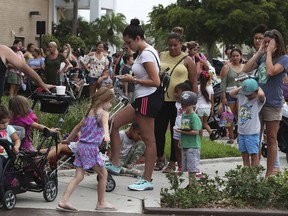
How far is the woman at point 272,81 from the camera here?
344 inches

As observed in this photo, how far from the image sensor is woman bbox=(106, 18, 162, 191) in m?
8.47

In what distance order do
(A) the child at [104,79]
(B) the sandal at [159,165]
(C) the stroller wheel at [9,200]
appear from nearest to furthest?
(C) the stroller wheel at [9,200]
(B) the sandal at [159,165]
(A) the child at [104,79]

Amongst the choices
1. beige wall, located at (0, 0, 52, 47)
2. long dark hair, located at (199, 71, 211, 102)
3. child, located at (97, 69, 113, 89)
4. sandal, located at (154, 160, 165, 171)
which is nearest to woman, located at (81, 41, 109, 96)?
child, located at (97, 69, 113, 89)

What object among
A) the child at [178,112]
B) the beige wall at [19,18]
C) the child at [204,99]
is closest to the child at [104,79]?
the child at [204,99]

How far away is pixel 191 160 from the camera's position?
8.64 metres

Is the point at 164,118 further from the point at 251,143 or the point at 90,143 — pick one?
the point at 90,143

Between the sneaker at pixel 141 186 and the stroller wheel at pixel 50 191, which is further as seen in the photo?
the sneaker at pixel 141 186

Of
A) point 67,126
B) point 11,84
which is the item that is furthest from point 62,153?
point 11,84

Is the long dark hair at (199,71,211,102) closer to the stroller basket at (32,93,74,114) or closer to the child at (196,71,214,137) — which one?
the child at (196,71,214,137)

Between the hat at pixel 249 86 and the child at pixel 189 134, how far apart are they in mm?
650

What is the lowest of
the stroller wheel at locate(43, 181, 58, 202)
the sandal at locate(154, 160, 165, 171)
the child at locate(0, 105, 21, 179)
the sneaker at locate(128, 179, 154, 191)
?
the sandal at locate(154, 160, 165, 171)

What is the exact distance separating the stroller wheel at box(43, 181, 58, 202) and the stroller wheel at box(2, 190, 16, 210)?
1.41 ft

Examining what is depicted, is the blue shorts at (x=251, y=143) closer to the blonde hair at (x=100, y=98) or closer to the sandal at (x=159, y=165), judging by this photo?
the sandal at (x=159, y=165)

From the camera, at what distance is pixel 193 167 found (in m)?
8.60
